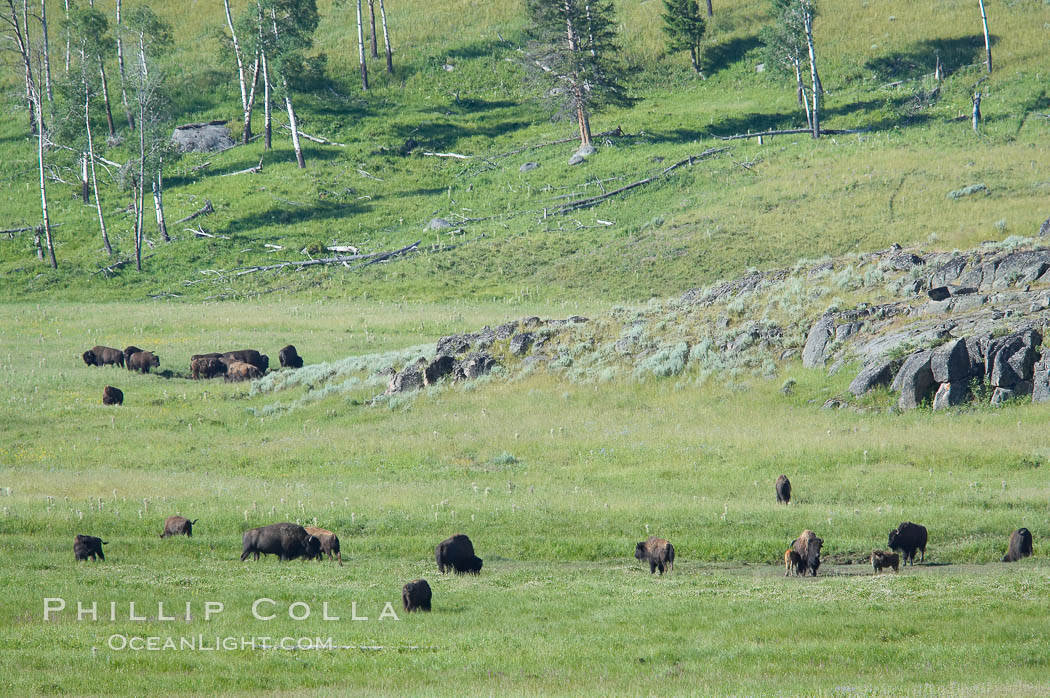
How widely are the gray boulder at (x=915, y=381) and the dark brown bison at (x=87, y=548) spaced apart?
22835 millimetres

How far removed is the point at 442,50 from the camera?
101375 mm

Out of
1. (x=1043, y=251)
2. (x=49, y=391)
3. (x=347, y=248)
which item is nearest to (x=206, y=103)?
(x=347, y=248)

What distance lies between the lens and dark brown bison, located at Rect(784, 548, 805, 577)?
18.9 meters

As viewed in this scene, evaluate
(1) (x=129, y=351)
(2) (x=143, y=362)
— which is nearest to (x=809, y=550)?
(2) (x=143, y=362)

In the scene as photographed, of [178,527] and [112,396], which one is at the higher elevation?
[112,396]

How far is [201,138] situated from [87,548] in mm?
73701

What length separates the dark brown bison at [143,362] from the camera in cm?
4474

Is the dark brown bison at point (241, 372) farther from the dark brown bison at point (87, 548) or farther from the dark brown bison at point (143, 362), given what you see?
the dark brown bison at point (87, 548)

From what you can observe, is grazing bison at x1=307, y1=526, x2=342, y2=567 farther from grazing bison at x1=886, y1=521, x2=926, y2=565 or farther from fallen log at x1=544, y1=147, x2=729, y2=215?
fallen log at x1=544, y1=147, x2=729, y2=215

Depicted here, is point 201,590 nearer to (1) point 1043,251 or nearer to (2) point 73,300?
(1) point 1043,251

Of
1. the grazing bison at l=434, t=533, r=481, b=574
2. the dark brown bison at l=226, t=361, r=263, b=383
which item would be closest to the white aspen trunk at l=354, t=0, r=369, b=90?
the dark brown bison at l=226, t=361, r=263, b=383

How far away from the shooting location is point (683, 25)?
3602 inches

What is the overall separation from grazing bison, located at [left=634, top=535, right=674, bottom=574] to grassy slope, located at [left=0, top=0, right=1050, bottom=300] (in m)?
32.1

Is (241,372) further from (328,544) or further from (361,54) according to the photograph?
(361,54)
